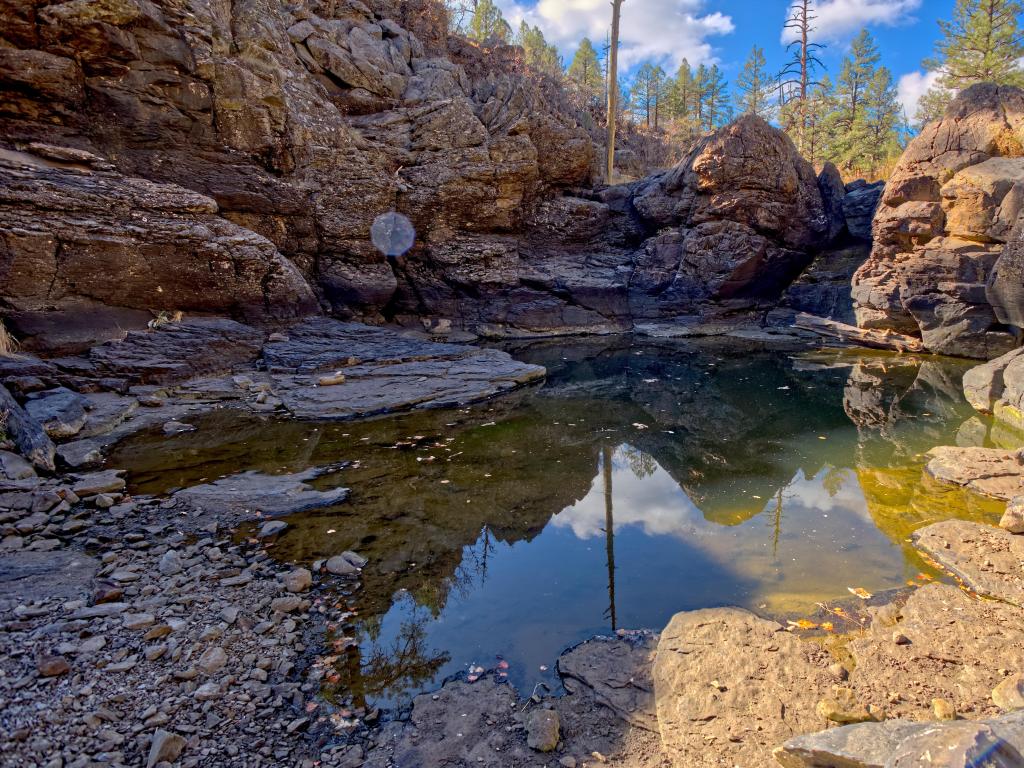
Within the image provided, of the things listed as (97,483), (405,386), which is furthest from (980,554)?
(405,386)

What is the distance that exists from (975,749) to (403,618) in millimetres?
3442

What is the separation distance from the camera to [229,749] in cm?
280

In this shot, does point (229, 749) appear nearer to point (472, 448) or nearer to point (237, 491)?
point (237, 491)

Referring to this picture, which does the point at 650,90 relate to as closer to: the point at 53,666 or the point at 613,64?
the point at 613,64

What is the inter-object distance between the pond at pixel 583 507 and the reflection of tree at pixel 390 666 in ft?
0.04

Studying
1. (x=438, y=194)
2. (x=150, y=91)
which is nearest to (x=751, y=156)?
(x=438, y=194)

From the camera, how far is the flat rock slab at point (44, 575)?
3.89 m

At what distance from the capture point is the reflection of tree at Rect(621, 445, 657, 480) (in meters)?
7.80

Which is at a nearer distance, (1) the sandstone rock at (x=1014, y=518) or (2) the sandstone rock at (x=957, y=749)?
(2) the sandstone rock at (x=957, y=749)

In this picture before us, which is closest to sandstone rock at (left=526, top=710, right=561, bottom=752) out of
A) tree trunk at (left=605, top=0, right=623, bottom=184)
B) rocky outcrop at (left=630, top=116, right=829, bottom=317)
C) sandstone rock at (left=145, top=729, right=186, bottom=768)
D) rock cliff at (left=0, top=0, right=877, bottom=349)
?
sandstone rock at (left=145, top=729, right=186, bottom=768)

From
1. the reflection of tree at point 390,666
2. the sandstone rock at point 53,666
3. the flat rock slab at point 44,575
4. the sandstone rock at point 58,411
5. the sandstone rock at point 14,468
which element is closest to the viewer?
the sandstone rock at point 53,666

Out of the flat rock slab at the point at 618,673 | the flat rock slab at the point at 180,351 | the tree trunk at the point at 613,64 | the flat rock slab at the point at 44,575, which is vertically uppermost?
the tree trunk at the point at 613,64

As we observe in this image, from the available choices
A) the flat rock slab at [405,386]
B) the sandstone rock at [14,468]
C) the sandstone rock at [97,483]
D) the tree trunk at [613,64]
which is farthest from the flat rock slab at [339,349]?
the tree trunk at [613,64]

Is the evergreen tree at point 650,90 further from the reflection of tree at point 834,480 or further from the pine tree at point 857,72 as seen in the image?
the reflection of tree at point 834,480
